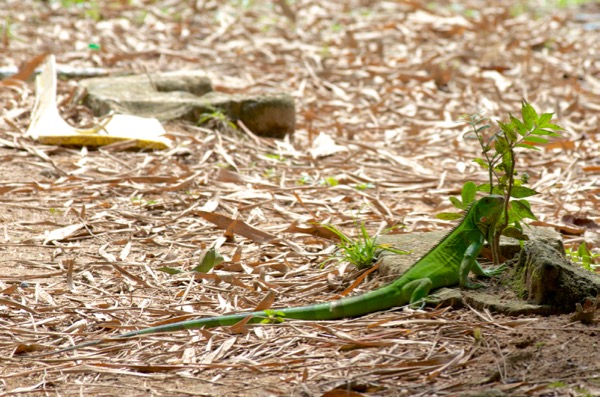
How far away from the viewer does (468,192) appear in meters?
3.55

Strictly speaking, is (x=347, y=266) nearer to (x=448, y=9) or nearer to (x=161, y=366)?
(x=161, y=366)

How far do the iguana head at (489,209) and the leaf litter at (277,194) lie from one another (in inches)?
17.8

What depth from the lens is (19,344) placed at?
3047 millimetres

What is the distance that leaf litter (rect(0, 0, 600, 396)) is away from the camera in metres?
2.82

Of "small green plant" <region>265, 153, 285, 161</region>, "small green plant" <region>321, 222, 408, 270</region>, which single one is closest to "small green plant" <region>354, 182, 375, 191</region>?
"small green plant" <region>265, 153, 285, 161</region>

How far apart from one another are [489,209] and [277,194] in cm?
202

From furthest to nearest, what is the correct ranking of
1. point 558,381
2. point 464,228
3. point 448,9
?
point 448,9 → point 464,228 → point 558,381

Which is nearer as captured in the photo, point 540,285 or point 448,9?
point 540,285

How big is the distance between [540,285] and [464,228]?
488 millimetres

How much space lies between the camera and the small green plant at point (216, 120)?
6364 millimetres

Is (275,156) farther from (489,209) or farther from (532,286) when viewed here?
(532,286)

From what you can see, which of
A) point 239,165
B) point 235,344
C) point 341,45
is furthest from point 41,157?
point 341,45

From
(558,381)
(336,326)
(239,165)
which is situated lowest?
(239,165)

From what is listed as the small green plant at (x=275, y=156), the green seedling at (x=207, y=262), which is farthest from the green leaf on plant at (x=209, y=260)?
the small green plant at (x=275, y=156)
